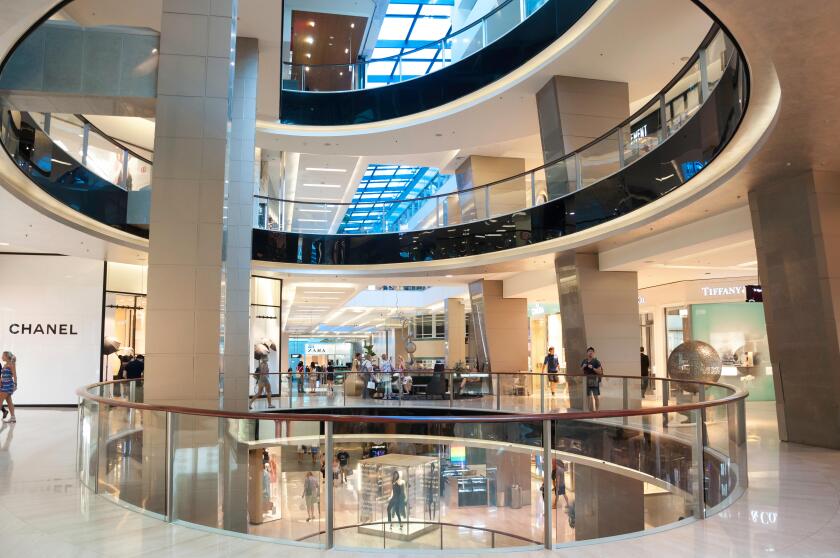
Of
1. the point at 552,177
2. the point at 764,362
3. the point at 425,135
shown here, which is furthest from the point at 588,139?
the point at 764,362

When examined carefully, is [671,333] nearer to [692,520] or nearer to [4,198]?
[692,520]

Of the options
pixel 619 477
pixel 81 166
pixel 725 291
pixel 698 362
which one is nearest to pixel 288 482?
pixel 619 477

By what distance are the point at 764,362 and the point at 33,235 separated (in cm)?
1937

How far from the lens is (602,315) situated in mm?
15344

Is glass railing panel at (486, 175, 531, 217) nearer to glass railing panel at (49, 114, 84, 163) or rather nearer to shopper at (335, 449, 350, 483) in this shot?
glass railing panel at (49, 114, 84, 163)

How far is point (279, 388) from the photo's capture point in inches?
720

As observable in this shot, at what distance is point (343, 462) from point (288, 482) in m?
0.66

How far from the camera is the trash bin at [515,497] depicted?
5633 mm

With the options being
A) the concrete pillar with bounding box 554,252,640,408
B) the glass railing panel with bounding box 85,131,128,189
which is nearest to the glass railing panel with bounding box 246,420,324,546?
the glass railing panel with bounding box 85,131,128,189

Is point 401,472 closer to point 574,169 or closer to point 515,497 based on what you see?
point 515,497

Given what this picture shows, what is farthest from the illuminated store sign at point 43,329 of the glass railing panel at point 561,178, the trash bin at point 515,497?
the trash bin at point 515,497

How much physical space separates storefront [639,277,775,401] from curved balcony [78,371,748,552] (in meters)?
14.4

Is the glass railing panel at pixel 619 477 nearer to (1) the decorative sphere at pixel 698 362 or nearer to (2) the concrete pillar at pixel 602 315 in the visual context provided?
(1) the decorative sphere at pixel 698 362

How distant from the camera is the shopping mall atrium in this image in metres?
5.24
